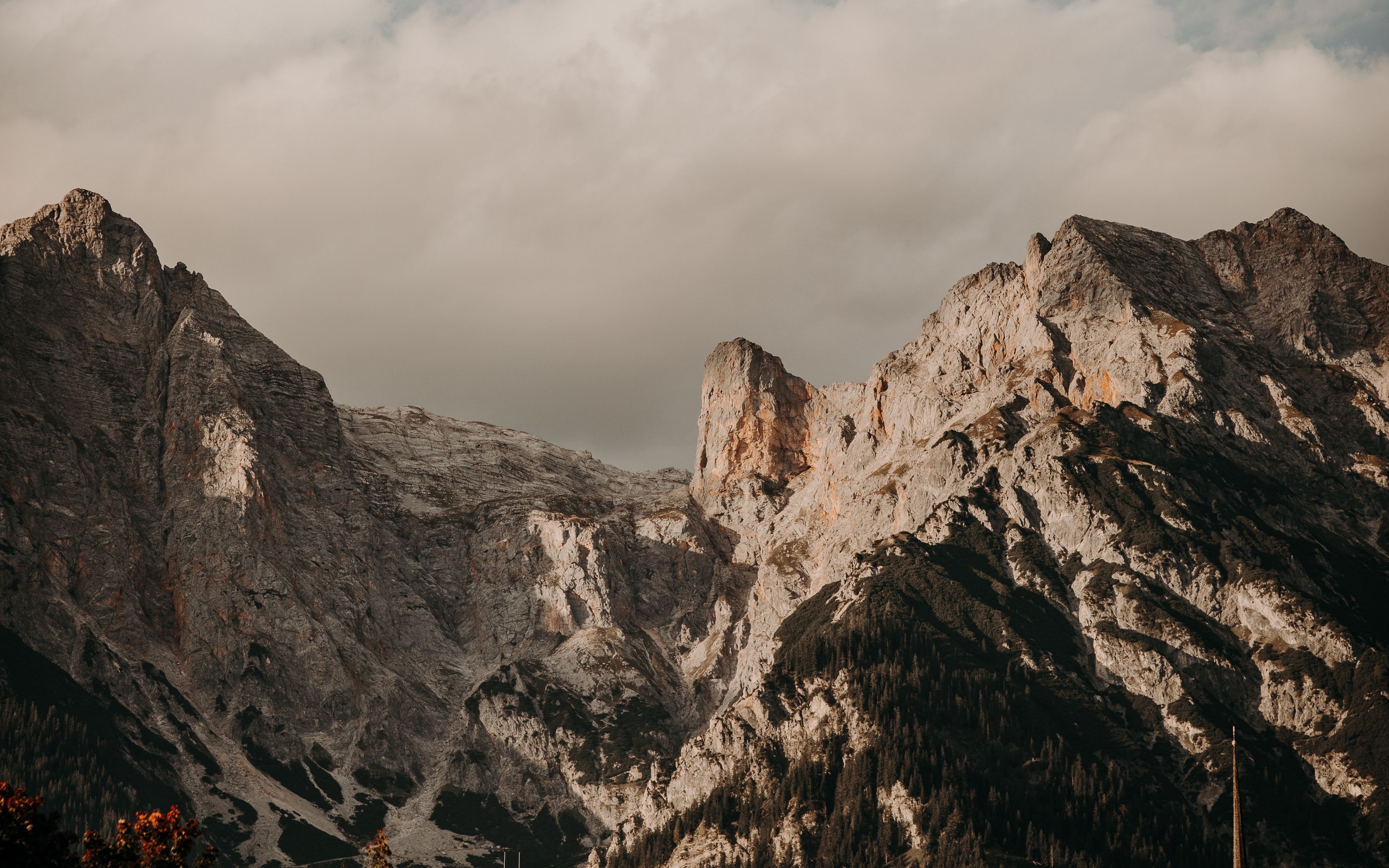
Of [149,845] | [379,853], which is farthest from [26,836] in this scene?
[379,853]

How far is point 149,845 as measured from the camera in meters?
85.1

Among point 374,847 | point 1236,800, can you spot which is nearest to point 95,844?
point 374,847

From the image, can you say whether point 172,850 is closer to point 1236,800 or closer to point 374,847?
point 374,847

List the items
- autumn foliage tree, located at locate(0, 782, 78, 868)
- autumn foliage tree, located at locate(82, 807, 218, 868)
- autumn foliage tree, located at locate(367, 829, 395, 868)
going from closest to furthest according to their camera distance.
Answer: autumn foliage tree, located at locate(0, 782, 78, 868) < autumn foliage tree, located at locate(82, 807, 218, 868) < autumn foliage tree, located at locate(367, 829, 395, 868)

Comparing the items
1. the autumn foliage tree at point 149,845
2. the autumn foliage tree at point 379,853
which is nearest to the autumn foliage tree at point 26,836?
the autumn foliage tree at point 149,845

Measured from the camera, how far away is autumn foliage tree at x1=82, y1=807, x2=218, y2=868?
83938 mm

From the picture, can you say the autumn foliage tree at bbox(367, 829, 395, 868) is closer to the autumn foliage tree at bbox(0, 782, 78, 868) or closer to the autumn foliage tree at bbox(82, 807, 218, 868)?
the autumn foliage tree at bbox(82, 807, 218, 868)

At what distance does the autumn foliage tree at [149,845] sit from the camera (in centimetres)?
8394

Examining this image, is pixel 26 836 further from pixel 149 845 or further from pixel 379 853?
pixel 379 853

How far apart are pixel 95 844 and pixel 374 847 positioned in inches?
1154

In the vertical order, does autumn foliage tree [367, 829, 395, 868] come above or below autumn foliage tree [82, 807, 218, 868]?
above

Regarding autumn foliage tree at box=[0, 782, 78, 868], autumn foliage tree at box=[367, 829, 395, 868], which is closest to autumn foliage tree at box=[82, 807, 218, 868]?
autumn foliage tree at box=[0, 782, 78, 868]

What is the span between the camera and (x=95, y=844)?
8362cm

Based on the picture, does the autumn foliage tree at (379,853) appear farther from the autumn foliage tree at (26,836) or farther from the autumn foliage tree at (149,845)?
the autumn foliage tree at (26,836)
